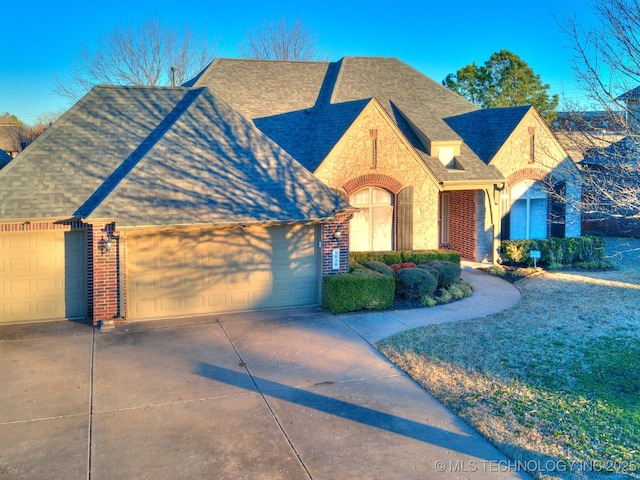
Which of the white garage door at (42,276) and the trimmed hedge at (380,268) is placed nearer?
the white garage door at (42,276)

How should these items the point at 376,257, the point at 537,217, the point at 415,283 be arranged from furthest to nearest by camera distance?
the point at 537,217
the point at 376,257
the point at 415,283

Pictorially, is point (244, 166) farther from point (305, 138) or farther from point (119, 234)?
point (305, 138)

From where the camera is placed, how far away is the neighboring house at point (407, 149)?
1741cm

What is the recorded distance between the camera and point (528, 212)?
20.2 metres

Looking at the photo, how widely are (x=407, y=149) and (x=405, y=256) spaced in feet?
11.4

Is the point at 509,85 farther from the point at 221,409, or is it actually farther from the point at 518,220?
the point at 221,409

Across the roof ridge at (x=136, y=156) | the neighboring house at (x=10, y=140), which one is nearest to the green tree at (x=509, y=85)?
the roof ridge at (x=136, y=156)

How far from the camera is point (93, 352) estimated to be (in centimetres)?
1042

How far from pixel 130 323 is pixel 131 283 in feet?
2.90

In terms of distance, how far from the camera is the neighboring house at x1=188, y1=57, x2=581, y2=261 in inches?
685

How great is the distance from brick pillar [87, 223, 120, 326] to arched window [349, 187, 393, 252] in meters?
7.69

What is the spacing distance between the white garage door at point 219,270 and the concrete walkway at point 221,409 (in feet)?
3.17

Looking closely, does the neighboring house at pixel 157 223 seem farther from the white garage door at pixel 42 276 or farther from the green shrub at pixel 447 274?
the green shrub at pixel 447 274

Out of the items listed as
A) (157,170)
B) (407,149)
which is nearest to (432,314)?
(407,149)
